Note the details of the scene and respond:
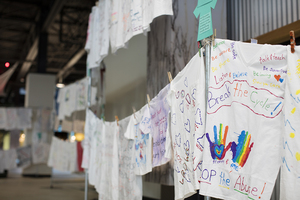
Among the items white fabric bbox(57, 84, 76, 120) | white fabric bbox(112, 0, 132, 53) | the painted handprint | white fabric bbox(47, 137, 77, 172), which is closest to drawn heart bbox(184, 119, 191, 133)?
the painted handprint

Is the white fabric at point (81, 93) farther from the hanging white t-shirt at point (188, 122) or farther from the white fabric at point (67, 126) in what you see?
the hanging white t-shirt at point (188, 122)

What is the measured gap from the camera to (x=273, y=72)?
174 centimetres

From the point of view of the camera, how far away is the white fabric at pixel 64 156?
20.0ft

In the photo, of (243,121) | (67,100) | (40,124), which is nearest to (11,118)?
(40,124)

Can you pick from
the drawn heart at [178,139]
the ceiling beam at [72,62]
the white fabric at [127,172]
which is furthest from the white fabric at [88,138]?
the ceiling beam at [72,62]

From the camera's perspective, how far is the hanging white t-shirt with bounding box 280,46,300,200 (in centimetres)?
156

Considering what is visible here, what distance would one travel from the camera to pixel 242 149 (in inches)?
71.5

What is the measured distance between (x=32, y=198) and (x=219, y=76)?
5156 mm

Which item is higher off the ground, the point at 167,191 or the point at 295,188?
the point at 295,188

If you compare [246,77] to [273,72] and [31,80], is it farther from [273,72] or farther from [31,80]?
[31,80]

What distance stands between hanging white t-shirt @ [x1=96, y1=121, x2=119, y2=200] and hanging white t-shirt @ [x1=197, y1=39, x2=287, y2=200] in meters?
1.72

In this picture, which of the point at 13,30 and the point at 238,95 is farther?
the point at 13,30

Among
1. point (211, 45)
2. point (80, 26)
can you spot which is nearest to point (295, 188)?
point (211, 45)

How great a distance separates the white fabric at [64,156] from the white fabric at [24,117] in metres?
3.03
